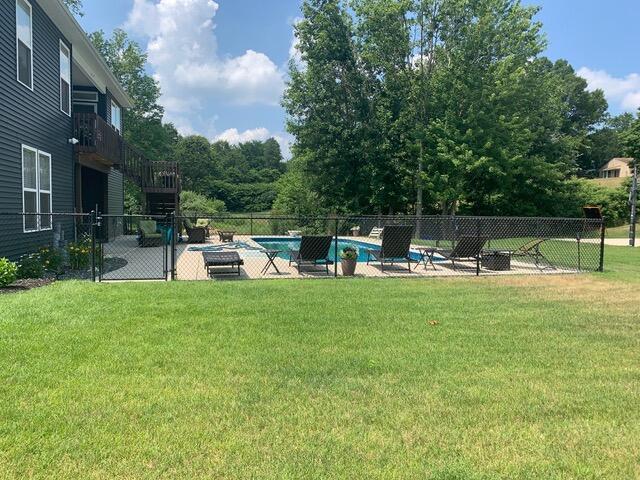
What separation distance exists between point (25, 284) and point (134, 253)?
21.8 ft

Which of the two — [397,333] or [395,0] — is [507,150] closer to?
[395,0]

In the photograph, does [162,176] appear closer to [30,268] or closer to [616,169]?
[30,268]

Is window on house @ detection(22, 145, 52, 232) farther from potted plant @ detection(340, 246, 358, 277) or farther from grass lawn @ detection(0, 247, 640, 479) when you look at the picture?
potted plant @ detection(340, 246, 358, 277)

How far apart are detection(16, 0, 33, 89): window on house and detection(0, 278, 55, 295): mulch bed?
4.29m

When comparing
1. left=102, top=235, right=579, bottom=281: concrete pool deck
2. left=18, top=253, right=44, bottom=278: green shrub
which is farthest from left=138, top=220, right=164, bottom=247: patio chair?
left=18, top=253, right=44, bottom=278: green shrub

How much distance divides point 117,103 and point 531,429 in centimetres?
2135

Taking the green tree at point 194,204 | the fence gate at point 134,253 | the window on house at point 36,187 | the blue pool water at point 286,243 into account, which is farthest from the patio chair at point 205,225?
the window on house at point 36,187

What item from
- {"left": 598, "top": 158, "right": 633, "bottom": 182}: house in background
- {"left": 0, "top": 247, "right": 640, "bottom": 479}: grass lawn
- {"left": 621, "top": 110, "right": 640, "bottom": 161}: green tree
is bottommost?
{"left": 0, "top": 247, "right": 640, "bottom": 479}: grass lawn

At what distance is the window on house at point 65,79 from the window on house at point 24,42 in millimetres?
2316

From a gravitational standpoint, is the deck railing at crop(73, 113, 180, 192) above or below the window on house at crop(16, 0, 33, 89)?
below

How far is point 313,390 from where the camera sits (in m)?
3.71

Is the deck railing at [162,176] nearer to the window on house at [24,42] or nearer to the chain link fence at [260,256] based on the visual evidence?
the chain link fence at [260,256]

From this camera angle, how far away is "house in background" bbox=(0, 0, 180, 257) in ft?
30.2

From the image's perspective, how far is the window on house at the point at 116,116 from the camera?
63.5 feet
